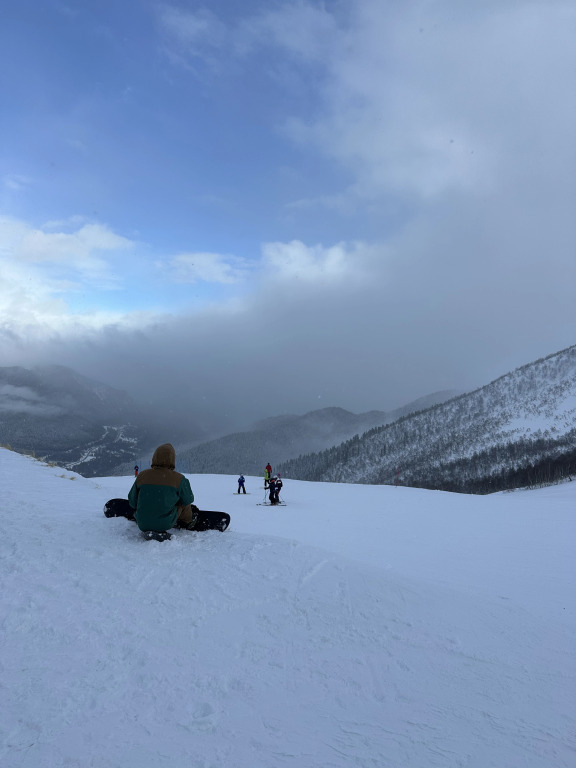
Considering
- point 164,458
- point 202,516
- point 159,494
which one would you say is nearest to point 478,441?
point 202,516

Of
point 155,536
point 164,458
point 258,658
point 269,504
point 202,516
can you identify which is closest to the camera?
point 258,658

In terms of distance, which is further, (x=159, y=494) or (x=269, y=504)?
(x=269, y=504)

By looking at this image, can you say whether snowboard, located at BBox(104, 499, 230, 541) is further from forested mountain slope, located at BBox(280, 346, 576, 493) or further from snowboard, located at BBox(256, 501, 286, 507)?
forested mountain slope, located at BBox(280, 346, 576, 493)

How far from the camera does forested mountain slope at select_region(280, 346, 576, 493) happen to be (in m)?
131

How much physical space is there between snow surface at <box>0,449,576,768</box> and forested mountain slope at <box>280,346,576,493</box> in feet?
393

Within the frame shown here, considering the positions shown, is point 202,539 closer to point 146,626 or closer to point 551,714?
point 146,626

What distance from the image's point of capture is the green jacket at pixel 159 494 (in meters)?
6.76

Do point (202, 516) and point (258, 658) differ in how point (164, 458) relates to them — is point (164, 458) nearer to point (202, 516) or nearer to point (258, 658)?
point (202, 516)

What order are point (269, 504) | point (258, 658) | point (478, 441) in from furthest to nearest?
point (478, 441) → point (269, 504) → point (258, 658)

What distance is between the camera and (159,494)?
6.82 meters

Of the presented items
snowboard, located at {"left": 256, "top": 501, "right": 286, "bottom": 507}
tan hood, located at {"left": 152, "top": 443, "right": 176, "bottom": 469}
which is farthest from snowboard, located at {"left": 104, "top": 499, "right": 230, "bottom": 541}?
snowboard, located at {"left": 256, "top": 501, "right": 286, "bottom": 507}

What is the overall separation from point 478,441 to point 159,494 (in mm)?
172369

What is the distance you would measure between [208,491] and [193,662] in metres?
25.8

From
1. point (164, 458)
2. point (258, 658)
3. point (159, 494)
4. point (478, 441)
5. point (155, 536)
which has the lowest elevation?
point (258, 658)
